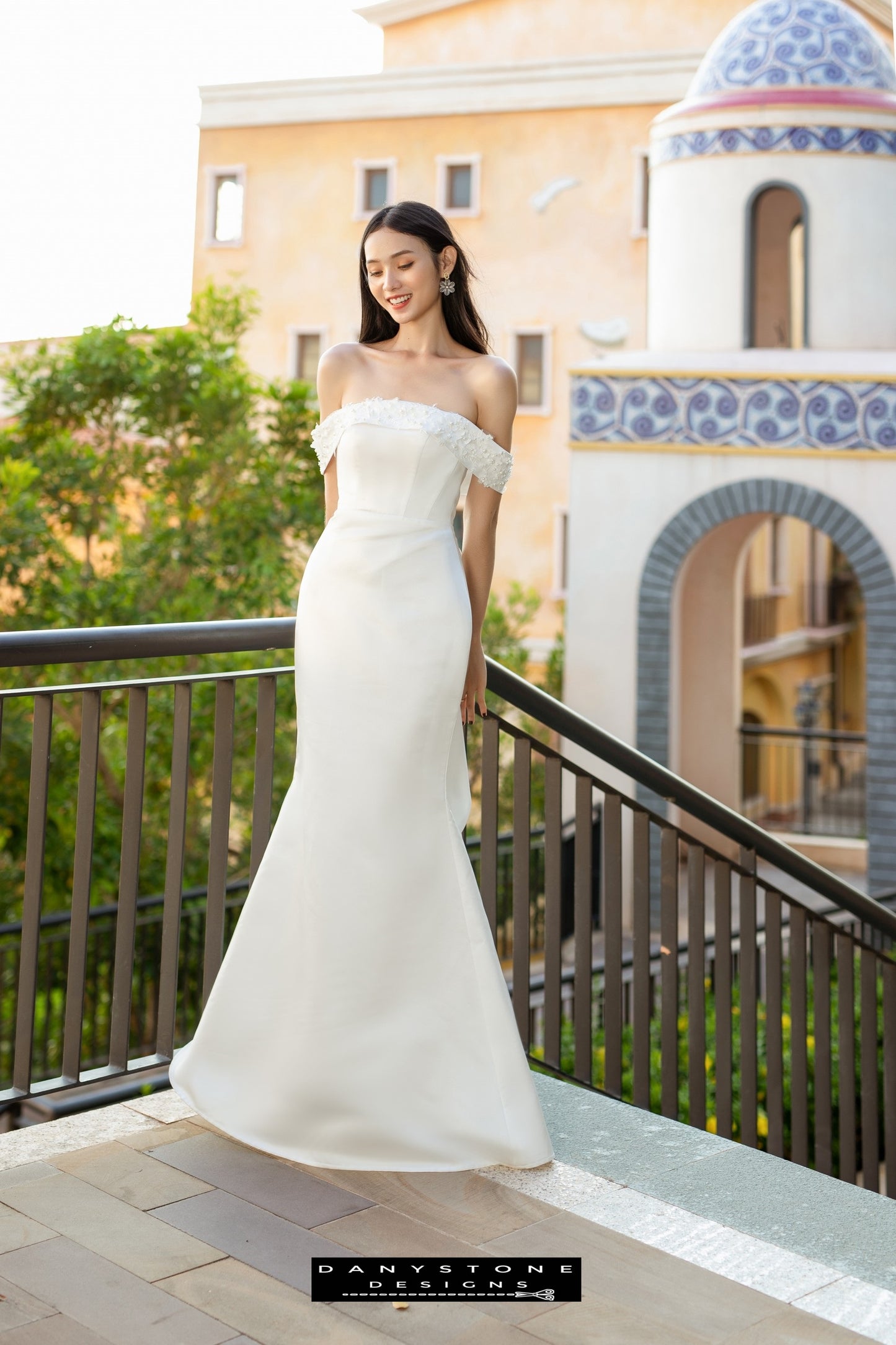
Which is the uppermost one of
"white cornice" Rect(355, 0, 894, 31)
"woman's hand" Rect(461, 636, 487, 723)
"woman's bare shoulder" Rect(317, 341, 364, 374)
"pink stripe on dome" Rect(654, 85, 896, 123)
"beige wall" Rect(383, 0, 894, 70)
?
"white cornice" Rect(355, 0, 894, 31)

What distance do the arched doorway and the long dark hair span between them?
345 inches

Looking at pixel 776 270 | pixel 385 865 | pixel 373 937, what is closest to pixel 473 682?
pixel 385 865

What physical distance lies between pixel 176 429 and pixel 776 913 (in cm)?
993

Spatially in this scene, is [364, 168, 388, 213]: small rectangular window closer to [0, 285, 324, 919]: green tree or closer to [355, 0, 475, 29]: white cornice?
[355, 0, 475, 29]: white cornice

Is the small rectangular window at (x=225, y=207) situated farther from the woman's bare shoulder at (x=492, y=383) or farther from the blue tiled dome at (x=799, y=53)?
the woman's bare shoulder at (x=492, y=383)

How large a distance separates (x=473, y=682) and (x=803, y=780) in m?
14.4

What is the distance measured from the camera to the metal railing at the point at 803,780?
14.8m

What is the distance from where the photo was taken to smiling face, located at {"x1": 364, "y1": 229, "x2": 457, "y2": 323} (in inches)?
122

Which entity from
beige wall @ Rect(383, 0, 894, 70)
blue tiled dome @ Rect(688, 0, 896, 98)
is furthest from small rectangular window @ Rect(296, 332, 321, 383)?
blue tiled dome @ Rect(688, 0, 896, 98)

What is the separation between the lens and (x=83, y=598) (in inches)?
452

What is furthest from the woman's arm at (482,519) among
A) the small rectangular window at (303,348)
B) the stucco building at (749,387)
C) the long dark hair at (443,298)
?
the small rectangular window at (303,348)

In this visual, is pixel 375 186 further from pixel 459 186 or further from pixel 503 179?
pixel 503 179

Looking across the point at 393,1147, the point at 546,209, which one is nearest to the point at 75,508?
the point at 393,1147

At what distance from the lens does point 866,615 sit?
39.3 feet
